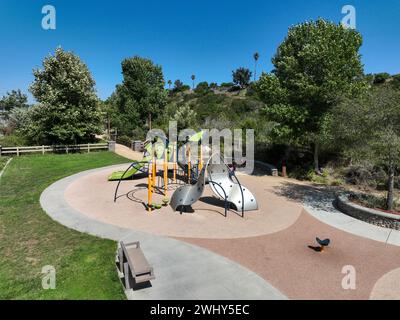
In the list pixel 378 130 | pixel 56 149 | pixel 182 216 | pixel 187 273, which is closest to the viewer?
pixel 187 273

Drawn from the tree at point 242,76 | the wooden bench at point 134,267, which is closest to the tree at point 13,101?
the tree at point 242,76

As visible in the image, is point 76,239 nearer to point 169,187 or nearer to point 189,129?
point 169,187

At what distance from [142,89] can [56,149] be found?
57.4ft

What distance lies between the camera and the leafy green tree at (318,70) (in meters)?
15.6

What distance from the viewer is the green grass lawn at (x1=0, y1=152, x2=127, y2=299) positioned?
5.96m

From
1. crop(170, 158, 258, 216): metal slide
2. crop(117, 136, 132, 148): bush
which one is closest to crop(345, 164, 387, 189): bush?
crop(170, 158, 258, 216): metal slide

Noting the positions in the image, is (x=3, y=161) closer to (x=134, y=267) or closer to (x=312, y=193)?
(x=134, y=267)

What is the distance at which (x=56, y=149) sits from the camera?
27.0 meters

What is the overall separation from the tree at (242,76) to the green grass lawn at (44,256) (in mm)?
76759

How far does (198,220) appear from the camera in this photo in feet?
34.2

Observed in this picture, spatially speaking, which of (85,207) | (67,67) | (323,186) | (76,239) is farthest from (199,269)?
(67,67)

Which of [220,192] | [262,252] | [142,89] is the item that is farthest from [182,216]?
[142,89]

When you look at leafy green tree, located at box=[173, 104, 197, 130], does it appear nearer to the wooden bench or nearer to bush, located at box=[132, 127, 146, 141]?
bush, located at box=[132, 127, 146, 141]

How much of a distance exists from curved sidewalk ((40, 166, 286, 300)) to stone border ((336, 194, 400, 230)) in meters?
6.07
